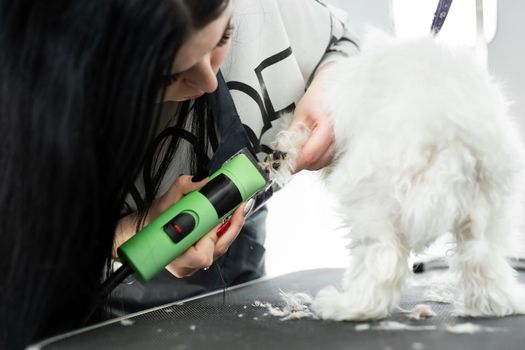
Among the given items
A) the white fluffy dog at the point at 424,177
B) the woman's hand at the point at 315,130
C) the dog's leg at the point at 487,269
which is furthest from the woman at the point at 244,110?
the dog's leg at the point at 487,269

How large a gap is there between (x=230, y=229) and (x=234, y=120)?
0.53ft

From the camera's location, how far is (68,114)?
0.56 m

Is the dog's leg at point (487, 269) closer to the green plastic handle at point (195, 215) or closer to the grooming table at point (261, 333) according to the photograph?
the grooming table at point (261, 333)

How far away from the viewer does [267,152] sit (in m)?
0.93

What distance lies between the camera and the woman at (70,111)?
55cm

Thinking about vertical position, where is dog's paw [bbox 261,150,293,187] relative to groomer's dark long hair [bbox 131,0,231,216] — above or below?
below

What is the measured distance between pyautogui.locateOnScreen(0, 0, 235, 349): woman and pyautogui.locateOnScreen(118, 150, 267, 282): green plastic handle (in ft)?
0.22

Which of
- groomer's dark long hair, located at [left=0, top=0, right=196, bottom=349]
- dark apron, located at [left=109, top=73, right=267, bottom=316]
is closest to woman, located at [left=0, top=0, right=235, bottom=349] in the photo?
groomer's dark long hair, located at [left=0, top=0, right=196, bottom=349]

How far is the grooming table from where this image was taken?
1.94 ft

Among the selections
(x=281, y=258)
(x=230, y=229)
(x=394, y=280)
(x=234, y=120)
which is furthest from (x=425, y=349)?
(x=281, y=258)

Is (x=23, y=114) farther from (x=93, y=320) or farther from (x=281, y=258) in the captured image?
(x=281, y=258)

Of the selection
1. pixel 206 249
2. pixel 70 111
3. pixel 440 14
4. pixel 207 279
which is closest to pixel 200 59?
pixel 70 111

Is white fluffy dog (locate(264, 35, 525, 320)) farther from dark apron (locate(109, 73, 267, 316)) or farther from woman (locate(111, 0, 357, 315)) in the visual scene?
dark apron (locate(109, 73, 267, 316))

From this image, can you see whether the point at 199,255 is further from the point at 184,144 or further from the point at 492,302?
the point at 492,302
